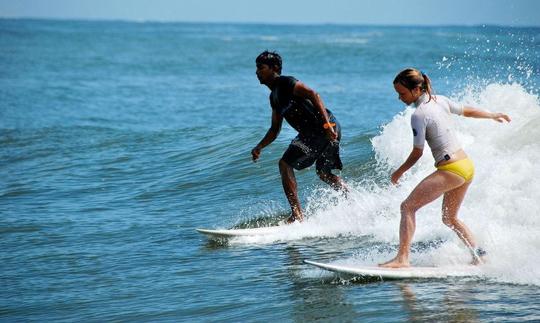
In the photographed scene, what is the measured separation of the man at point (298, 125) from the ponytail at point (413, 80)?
2272mm

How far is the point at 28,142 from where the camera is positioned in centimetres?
1925

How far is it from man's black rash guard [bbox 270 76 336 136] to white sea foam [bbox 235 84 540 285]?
3.42ft

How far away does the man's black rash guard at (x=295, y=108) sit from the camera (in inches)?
352

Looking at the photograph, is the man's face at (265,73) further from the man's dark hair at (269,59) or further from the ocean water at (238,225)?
the ocean water at (238,225)

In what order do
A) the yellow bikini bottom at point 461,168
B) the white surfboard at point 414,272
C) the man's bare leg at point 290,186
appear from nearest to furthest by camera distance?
the yellow bikini bottom at point 461,168 < the white surfboard at point 414,272 < the man's bare leg at point 290,186

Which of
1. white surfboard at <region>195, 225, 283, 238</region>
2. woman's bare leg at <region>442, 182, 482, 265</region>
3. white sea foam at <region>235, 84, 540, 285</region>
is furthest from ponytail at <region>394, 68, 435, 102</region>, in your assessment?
white surfboard at <region>195, 225, 283, 238</region>

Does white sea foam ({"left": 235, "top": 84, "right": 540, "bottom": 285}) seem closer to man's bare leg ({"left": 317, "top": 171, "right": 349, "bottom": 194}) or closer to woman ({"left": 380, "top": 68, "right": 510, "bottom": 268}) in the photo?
man's bare leg ({"left": 317, "top": 171, "right": 349, "bottom": 194})

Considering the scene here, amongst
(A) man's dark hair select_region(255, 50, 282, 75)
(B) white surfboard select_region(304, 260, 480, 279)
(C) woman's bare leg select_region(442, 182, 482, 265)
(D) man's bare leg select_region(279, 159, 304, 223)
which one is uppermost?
(A) man's dark hair select_region(255, 50, 282, 75)

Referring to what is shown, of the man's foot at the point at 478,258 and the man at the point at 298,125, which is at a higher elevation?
the man at the point at 298,125

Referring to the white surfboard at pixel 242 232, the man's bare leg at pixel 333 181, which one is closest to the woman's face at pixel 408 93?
the man's bare leg at pixel 333 181

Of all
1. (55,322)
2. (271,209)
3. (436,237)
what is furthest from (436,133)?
(271,209)

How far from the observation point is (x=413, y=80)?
6.61m

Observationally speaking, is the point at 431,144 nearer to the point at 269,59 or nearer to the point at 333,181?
the point at 269,59

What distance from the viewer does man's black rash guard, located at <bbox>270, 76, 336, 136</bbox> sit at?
8938 mm
